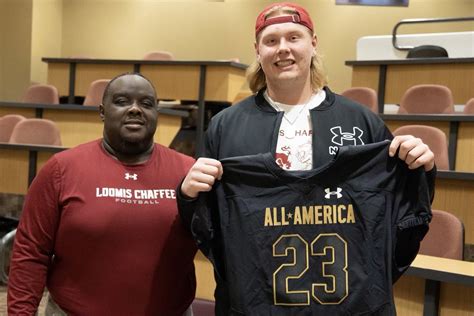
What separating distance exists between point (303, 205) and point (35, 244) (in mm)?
727

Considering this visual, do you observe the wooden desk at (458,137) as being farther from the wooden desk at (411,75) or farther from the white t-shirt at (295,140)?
the white t-shirt at (295,140)

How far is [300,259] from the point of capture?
1460 mm

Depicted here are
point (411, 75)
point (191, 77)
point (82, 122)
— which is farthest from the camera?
point (191, 77)

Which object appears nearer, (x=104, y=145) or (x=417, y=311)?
(x=104, y=145)

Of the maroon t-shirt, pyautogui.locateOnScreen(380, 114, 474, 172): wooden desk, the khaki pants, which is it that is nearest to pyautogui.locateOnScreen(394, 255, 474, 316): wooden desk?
the maroon t-shirt

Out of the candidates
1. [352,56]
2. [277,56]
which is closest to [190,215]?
[277,56]

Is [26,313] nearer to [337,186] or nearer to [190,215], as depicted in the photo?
[190,215]

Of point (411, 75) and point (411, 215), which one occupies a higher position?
point (411, 75)

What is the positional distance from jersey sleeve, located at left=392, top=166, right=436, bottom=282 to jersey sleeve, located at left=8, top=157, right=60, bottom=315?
90 cm

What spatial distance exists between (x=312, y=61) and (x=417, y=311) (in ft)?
4.22

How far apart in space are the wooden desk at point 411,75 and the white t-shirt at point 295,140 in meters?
4.24

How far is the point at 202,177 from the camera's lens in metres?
1.42

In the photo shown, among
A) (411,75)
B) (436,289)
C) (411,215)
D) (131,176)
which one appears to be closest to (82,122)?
(411,75)

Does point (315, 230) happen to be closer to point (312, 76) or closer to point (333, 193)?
point (333, 193)
